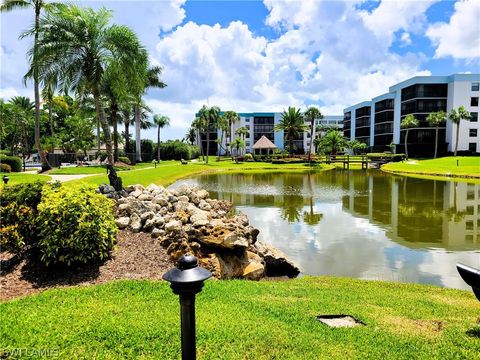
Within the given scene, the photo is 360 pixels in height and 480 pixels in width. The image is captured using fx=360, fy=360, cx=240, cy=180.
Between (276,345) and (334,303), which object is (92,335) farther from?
(334,303)

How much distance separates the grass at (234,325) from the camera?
4.02 m

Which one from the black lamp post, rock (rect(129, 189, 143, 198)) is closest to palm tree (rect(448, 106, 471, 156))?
rock (rect(129, 189, 143, 198))

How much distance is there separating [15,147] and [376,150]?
254 ft

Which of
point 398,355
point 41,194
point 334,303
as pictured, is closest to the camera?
point 398,355

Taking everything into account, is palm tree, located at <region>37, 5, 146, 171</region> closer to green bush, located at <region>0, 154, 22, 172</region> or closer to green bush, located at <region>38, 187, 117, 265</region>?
green bush, located at <region>38, 187, 117, 265</region>

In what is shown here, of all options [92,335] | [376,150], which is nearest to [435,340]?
[92,335]

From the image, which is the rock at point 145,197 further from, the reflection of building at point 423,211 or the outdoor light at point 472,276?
the outdoor light at point 472,276

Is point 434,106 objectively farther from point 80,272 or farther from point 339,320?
point 80,272

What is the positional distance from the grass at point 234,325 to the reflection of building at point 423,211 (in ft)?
25.5

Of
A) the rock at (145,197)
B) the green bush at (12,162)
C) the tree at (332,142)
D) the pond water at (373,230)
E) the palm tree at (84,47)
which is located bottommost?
the pond water at (373,230)

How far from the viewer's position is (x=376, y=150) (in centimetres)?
8681

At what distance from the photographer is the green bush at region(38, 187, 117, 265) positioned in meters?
6.92

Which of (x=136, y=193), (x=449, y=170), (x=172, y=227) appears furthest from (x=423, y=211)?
(x=449, y=170)

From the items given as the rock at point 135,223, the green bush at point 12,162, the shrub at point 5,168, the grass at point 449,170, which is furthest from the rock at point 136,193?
the grass at point 449,170
